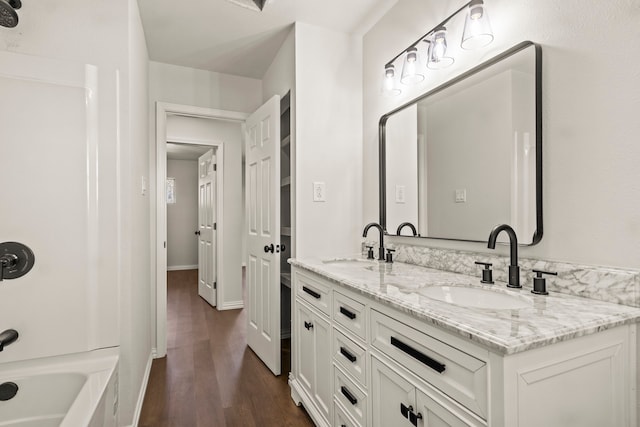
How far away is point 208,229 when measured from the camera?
182 inches

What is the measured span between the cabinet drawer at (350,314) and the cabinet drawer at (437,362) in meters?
0.11

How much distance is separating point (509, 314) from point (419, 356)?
293 mm

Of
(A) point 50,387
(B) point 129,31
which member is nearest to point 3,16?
(B) point 129,31

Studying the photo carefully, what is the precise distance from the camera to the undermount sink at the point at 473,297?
123cm

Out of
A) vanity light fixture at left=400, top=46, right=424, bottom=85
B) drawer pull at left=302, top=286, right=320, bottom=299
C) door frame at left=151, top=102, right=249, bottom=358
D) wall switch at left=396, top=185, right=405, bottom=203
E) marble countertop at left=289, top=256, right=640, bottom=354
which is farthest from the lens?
door frame at left=151, top=102, right=249, bottom=358

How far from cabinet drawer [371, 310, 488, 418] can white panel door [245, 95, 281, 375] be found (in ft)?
4.50

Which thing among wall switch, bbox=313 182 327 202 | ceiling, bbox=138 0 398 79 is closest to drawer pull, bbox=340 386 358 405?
wall switch, bbox=313 182 327 202

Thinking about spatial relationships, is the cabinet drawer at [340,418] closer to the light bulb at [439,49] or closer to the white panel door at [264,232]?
the white panel door at [264,232]

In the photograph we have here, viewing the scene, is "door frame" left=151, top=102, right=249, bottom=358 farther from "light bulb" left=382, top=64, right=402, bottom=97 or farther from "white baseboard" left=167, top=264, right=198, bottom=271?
"white baseboard" left=167, top=264, right=198, bottom=271

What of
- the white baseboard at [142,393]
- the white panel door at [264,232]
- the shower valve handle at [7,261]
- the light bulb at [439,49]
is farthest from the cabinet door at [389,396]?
the shower valve handle at [7,261]

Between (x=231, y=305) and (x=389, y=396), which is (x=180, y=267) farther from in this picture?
(x=389, y=396)

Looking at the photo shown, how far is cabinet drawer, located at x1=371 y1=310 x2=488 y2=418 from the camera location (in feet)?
2.79

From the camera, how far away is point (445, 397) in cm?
95

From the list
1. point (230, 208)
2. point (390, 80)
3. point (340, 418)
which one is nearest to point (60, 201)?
point (340, 418)
